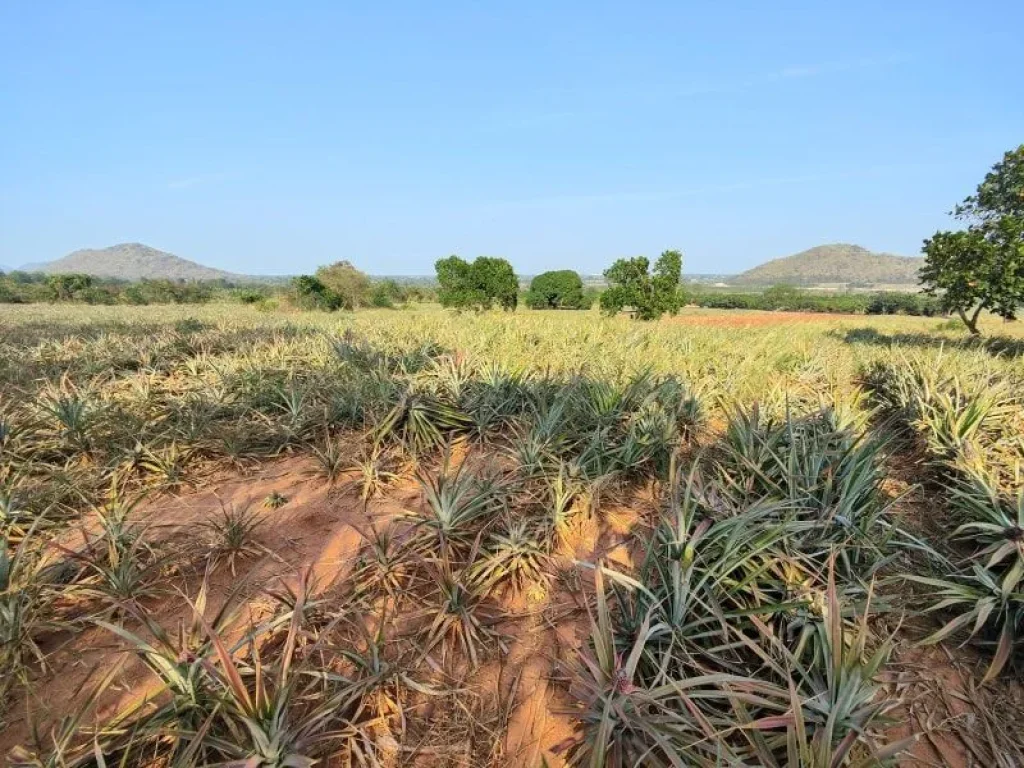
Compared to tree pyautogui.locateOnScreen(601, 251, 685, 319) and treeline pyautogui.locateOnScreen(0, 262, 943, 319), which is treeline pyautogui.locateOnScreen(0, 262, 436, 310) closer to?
treeline pyautogui.locateOnScreen(0, 262, 943, 319)

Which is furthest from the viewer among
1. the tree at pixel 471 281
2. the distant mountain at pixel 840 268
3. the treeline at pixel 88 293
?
the distant mountain at pixel 840 268

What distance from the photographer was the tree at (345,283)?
53.4 m

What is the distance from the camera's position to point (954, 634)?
244 centimetres

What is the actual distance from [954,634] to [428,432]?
3789mm

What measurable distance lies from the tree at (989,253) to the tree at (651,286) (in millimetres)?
21699

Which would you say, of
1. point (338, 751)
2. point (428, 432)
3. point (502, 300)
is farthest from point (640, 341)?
point (502, 300)

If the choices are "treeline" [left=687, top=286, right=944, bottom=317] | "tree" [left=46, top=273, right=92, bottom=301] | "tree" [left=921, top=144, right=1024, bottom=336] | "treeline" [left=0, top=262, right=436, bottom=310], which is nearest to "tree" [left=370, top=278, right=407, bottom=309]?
"treeline" [left=0, top=262, right=436, bottom=310]

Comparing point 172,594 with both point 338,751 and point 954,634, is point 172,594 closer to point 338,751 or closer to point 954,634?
point 338,751

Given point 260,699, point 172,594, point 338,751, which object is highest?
point 260,699

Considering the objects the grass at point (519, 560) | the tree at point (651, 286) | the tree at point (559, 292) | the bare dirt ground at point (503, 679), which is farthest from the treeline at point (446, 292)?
the bare dirt ground at point (503, 679)

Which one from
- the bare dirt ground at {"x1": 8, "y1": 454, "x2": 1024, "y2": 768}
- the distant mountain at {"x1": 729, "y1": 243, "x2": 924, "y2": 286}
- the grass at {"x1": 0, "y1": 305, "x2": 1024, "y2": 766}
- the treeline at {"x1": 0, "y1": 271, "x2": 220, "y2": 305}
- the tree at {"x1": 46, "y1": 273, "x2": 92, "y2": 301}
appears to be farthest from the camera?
the distant mountain at {"x1": 729, "y1": 243, "x2": 924, "y2": 286}

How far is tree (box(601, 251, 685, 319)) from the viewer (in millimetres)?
34594

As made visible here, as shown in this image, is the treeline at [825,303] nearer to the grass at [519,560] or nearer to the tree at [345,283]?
the tree at [345,283]

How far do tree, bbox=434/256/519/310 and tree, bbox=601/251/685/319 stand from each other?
15.3 meters
